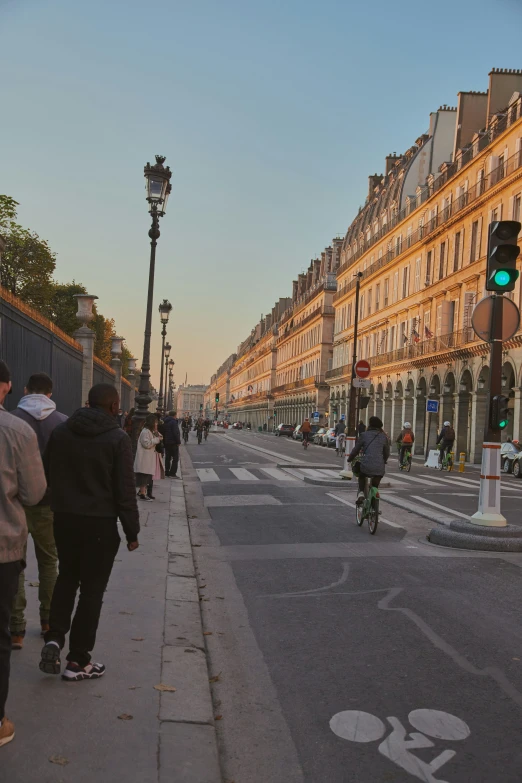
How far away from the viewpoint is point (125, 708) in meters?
4.18

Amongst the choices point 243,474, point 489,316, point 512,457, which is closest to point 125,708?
point 489,316

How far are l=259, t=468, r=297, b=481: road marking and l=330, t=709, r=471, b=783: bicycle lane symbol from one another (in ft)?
53.5

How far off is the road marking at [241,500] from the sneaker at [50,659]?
33.7 feet

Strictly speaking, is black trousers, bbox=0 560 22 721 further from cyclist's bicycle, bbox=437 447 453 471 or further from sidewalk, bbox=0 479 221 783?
cyclist's bicycle, bbox=437 447 453 471

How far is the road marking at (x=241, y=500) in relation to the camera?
590 inches

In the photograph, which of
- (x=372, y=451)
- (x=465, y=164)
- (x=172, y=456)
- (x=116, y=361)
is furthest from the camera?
(x=465, y=164)

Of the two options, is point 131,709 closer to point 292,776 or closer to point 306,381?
point 292,776

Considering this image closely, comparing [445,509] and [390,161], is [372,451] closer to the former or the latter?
[445,509]

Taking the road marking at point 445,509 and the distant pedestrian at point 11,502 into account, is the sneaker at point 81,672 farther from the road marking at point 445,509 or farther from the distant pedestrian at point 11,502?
the road marking at point 445,509

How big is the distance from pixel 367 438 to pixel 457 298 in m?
33.3

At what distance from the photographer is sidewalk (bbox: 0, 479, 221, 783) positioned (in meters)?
3.47

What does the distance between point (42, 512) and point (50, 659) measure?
1103 mm

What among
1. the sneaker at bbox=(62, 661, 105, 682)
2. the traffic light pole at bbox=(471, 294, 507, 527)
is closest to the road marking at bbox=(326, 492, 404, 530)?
the traffic light pole at bbox=(471, 294, 507, 527)

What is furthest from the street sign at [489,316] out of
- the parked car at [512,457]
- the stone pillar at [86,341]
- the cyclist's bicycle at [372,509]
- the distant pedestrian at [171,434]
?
the parked car at [512,457]
